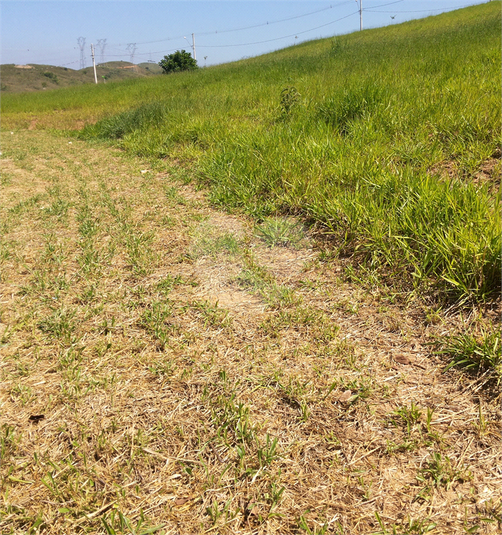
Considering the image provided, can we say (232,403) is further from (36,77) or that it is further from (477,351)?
(36,77)

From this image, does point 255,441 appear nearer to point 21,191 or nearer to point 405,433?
point 405,433

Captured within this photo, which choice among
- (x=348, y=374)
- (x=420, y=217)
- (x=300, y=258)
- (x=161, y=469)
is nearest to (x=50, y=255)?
(x=300, y=258)

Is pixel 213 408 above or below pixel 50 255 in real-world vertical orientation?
below

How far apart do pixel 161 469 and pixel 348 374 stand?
0.92 m

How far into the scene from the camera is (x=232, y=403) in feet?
5.41

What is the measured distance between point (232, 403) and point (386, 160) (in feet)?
9.08

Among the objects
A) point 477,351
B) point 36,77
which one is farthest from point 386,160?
point 36,77

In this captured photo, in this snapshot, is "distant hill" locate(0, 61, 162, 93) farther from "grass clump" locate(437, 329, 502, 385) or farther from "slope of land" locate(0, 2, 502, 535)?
"grass clump" locate(437, 329, 502, 385)

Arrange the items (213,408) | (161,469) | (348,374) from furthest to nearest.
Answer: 1. (348,374)
2. (213,408)
3. (161,469)

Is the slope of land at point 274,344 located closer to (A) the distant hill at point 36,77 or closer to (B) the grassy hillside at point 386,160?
(B) the grassy hillside at point 386,160

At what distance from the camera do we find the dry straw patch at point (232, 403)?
1.25 metres

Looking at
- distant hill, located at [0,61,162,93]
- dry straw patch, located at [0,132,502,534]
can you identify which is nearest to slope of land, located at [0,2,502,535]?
dry straw patch, located at [0,132,502,534]

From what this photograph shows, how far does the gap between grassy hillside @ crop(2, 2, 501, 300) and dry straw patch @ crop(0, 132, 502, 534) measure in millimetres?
300

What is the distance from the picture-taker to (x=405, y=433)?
1.47m
